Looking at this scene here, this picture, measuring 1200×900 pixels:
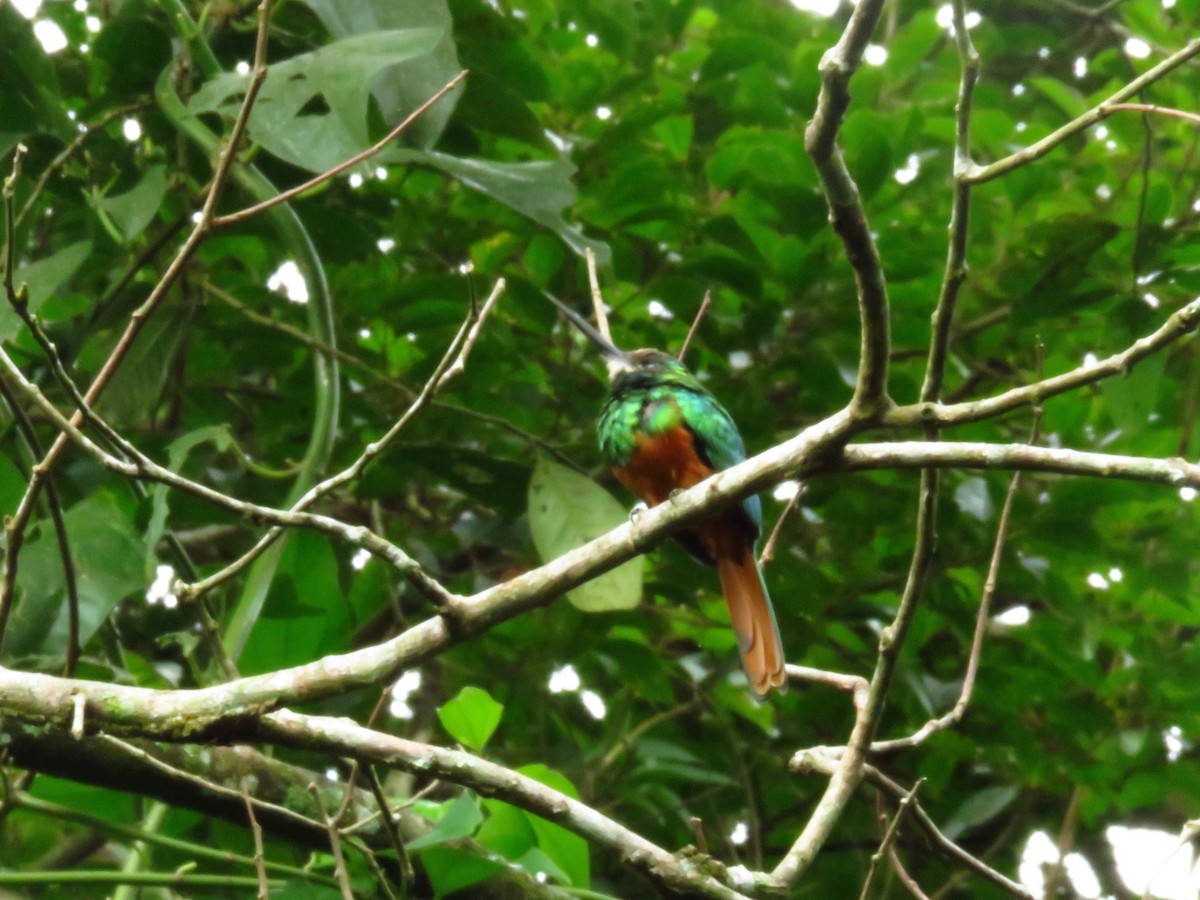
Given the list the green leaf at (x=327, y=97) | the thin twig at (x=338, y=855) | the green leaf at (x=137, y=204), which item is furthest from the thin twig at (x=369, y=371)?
the thin twig at (x=338, y=855)

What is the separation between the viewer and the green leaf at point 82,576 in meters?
1.86

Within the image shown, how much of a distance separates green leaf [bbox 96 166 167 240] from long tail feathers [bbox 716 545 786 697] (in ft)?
4.18

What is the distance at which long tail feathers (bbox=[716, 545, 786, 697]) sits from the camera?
2.51 metres

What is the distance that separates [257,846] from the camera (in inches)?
65.9

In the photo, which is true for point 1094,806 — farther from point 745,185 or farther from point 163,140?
point 163,140

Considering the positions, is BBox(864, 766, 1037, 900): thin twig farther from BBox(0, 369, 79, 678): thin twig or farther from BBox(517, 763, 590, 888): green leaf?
BBox(0, 369, 79, 678): thin twig

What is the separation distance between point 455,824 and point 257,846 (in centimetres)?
24

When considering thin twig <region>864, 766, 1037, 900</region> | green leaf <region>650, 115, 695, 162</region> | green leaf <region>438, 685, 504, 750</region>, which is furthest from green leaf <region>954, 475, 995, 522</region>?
green leaf <region>438, 685, 504, 750</region>

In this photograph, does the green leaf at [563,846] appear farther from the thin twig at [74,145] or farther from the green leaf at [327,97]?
the thin twig at [74,145]

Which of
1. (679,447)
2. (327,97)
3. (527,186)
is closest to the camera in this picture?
(327,97)

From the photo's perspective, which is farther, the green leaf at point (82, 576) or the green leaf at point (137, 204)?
the green leaf at point (137, 204)

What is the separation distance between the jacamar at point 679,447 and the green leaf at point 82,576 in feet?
3.67

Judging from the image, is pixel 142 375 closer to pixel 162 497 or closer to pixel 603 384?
pixel 162 497

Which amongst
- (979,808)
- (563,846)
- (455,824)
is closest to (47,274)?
(455,824)
